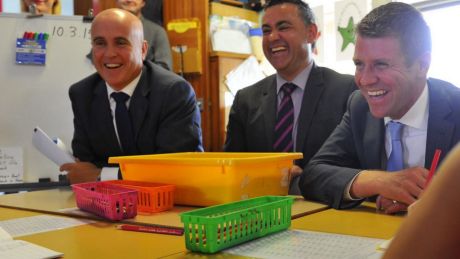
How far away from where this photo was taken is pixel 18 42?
9.36 ft

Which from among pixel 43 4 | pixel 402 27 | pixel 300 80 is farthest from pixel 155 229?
pixel 43 4

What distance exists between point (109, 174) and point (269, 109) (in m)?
0.72

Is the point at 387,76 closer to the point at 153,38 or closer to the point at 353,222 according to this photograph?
the point at 353,222

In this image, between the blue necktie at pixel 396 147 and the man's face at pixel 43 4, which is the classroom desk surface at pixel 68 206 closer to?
the blue necktie at pixel 396 147

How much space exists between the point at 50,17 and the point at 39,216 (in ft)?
6.50

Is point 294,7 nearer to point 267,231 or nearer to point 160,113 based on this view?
point 160,113

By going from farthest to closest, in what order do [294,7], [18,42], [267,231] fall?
[18,42]
[294,7]
[267,231]

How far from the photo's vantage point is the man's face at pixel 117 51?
7.13 feet

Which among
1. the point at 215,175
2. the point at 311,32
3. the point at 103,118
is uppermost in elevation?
the point at 311,32

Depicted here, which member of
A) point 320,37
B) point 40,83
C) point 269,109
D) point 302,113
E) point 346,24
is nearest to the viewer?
point 302,113

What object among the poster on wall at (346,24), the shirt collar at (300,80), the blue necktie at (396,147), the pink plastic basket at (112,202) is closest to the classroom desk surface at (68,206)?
the pink plastic basket at (112,202)

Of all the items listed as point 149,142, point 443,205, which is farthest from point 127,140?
point 443,205

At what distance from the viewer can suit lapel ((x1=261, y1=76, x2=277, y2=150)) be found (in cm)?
211

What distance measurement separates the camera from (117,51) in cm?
220
